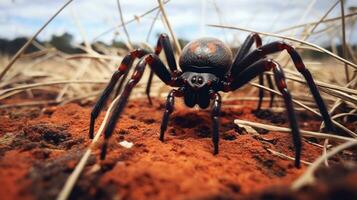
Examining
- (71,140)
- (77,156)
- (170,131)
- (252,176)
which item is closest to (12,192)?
(77,156)

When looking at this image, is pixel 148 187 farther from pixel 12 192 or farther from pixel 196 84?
pixel 196 84

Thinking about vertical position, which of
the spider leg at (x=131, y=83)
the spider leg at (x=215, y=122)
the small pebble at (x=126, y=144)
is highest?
the spider leg at (x=131, y=83)

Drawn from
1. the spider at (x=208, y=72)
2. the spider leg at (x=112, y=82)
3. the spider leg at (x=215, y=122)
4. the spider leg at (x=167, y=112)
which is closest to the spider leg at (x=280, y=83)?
the spider at (x=208, y=72)

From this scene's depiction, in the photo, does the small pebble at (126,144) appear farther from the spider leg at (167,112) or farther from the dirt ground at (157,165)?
the spider leg at (167,112)

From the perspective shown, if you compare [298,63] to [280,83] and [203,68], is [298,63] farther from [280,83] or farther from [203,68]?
[203,68]

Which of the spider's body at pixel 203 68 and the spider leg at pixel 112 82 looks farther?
the spider's body at pixel 203 68

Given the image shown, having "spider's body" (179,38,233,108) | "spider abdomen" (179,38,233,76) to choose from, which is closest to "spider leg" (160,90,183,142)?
"spider's body" (179,38,233,108)

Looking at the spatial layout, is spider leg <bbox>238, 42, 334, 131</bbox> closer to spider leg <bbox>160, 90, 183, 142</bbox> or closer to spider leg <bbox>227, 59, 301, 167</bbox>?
spider leg <bbox>227, 59, 301, 167</bbox>
